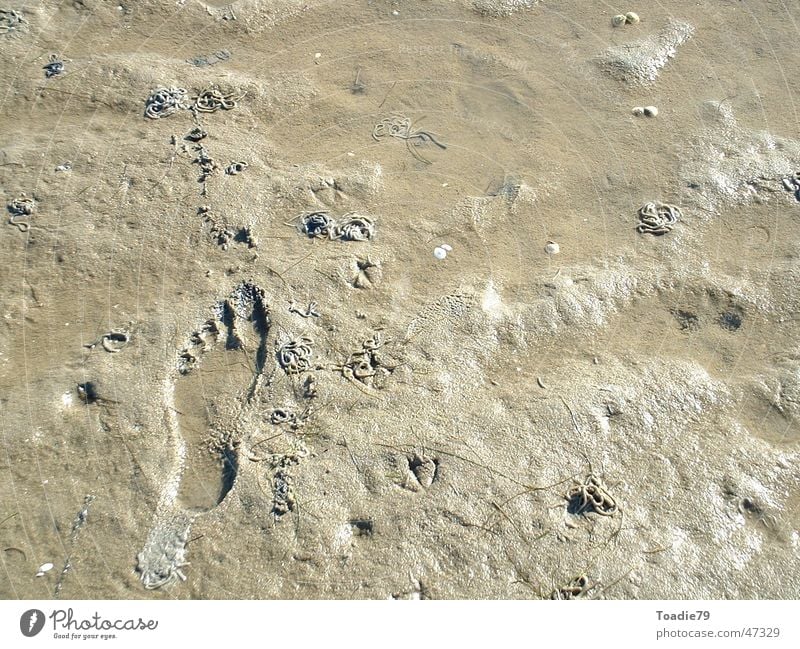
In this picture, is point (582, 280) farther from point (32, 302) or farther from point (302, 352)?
point (32, 302)

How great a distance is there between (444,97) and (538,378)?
2886 millimetres

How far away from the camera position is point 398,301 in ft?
15.7

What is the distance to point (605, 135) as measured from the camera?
5754 mm

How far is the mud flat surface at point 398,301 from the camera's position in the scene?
3.87 meters
